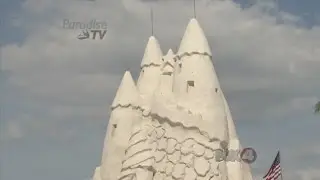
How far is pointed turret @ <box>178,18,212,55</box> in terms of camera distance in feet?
95.5

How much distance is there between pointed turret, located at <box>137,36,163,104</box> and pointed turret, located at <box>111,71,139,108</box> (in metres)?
0.36

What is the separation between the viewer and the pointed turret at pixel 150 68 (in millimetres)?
32156

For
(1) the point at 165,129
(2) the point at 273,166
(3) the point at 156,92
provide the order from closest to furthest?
1. (2) the point at 273,166
2. (1) the point at 165,129
3. (3) the point at 156,92

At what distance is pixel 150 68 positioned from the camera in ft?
107

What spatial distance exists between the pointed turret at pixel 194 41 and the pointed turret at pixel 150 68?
3.17m

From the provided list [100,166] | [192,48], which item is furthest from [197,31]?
[100,166]

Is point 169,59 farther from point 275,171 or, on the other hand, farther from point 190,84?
point 275,171

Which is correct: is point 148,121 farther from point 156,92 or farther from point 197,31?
point 197,31

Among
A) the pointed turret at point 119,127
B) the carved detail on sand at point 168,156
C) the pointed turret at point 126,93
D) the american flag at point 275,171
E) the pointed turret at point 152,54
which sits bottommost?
the american flag at point 275,171

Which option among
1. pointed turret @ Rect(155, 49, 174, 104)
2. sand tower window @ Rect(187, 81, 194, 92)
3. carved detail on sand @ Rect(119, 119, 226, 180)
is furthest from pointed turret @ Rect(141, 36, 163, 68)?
carved detail on sand @ Rect(119, 119, 226, 180)

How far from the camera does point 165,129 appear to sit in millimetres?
27906

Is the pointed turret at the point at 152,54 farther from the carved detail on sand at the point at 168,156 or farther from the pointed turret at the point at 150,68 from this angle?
the carved detail on sand at the point at 168,156

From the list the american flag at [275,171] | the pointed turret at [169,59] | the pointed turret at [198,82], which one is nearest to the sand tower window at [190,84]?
the pointed turret at [198,82]

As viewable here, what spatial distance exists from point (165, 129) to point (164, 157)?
1257mm
